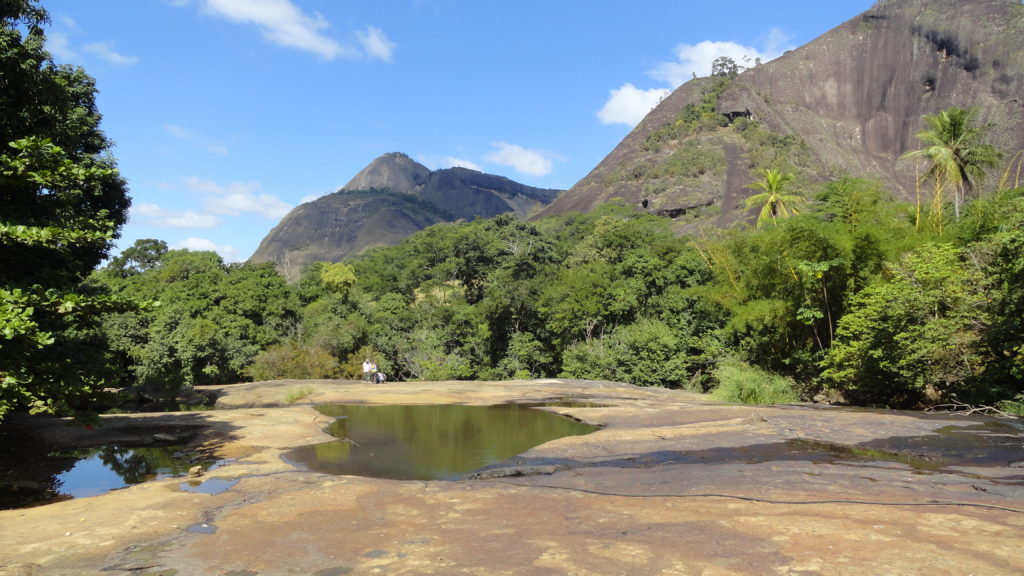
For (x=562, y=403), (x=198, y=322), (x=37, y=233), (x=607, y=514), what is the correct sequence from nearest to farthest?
1. (x=607, y=514)
2. (x=37, y=233)
3. (x=562, y=403)
4. (x=198, y=322)

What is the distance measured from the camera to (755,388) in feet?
68.2

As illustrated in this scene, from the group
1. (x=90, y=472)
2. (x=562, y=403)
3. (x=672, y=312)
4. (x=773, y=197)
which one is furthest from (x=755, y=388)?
(x=90, y=472)

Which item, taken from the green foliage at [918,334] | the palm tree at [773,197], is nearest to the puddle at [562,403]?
the green foliage at [918,334]

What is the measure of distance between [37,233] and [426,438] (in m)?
9.41

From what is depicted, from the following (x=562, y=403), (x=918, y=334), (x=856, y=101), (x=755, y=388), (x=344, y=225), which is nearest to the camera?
(x=918, y=334)

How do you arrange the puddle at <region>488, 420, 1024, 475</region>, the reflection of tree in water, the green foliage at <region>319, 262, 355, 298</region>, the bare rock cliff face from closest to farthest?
the puddle at <region>488, 420, 1024, 475</region> < the reflection of tree in water < the green foliage at <region>319, 262, 355, 298</region> < the bare rock cliff face

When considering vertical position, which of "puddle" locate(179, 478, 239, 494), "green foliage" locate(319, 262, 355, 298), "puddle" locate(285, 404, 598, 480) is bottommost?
"puddle" locate(285, 404, 598, 480)

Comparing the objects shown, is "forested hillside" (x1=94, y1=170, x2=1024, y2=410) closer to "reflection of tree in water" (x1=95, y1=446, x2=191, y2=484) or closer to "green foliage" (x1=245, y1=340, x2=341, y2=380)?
"green foliage" (x1=245, y1=340, x2=341, y2=380)

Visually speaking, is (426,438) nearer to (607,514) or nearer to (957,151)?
(607,514)

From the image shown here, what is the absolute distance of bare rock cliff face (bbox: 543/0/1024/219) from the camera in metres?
71.7

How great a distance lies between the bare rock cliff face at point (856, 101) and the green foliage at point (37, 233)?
222 feet

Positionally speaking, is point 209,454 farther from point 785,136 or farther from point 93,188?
point 785,136

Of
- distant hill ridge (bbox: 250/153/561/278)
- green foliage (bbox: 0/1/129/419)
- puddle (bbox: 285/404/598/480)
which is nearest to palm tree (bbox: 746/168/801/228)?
puddle (bbox: 285/404/598/480)

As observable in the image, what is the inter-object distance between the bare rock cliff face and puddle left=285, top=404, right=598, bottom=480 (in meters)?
57.6
